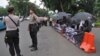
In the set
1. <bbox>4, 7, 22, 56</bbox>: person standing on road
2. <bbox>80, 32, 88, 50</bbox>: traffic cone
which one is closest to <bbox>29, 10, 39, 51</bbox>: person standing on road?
<bbox>80, 32, 88, 50</bbox>: traffic cone

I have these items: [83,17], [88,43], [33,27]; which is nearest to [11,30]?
[33,27]

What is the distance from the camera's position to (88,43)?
14.1m

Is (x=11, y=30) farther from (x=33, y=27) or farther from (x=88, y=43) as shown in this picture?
(x=88, y=43)

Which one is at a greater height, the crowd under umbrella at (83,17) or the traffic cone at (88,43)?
the traffic cone at (88,43)

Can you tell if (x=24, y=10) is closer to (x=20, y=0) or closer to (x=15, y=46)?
(x=20, y=0)

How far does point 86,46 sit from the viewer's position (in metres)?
14.1

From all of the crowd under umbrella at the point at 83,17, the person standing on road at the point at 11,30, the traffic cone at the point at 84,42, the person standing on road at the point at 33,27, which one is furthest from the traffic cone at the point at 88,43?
the crowd under umbrella at the point at 83,17

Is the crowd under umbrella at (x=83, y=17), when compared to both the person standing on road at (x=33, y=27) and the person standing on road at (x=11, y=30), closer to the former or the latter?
the person standing on road at (x=33, y=27)

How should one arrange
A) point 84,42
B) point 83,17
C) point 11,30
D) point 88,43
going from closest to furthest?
1. point 11,30
2. point 88,43
3. point 84,42
4. point 83,17

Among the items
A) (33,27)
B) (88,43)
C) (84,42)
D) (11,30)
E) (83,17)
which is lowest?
(83,17)

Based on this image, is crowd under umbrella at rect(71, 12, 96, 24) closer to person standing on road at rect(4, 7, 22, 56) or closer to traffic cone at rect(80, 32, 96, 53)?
traffic cone at rect(80, 32, 96, 53)

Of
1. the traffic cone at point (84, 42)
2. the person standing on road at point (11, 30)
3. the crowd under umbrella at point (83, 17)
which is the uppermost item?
the person standing on road at point (11, 30)

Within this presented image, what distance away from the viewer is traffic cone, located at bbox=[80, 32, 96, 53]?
13.8 m

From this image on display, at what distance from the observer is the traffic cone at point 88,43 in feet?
45.4
